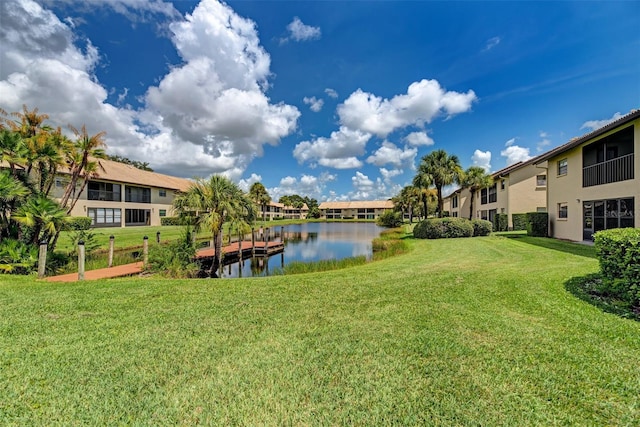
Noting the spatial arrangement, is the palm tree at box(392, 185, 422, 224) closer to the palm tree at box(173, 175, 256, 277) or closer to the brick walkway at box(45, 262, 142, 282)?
the palm tree at box(173, 175, 256, 277)

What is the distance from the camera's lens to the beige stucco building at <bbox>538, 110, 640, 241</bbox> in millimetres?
11180

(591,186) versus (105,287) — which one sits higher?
(591,186)

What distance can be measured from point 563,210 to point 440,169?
7.91 metres

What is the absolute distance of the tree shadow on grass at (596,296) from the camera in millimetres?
4570

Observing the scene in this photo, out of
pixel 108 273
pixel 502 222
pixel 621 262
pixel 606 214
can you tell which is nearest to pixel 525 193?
pixel 502 222

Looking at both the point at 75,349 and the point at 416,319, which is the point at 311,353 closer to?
the point at 416,319

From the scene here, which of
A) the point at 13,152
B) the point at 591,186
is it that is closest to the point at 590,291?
the point at 591,186

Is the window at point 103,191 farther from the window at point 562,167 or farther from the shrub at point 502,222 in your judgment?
the window at point 562,167

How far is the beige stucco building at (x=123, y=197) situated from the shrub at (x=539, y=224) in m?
26.7

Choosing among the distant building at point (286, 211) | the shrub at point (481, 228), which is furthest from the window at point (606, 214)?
the distant building at point (286, 211)

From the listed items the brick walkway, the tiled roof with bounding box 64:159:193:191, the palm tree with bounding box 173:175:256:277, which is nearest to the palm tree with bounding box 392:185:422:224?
the tiled roof with bounding box 64:159:193:191

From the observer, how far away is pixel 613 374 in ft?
9.55

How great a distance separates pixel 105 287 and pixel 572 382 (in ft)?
26.3

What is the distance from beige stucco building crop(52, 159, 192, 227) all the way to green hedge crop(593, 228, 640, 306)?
26.3 meters
